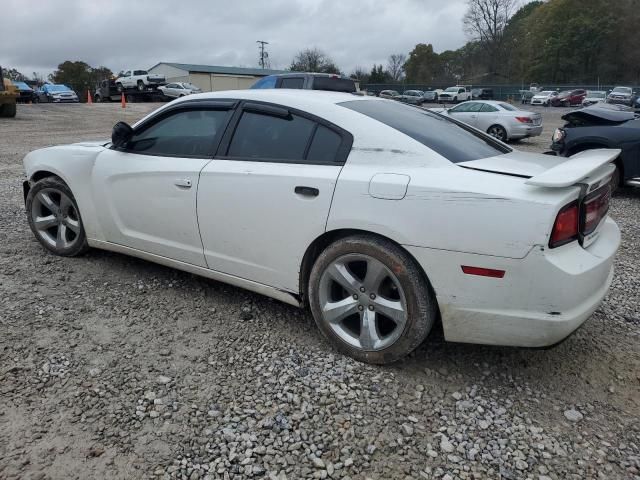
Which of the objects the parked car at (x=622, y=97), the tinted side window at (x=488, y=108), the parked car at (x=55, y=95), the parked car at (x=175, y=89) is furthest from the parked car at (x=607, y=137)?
the parked car at (x=55, y=95)

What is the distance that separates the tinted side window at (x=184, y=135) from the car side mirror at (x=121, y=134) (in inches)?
1.7

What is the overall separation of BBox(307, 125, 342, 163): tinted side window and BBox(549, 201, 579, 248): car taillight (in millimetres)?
1192

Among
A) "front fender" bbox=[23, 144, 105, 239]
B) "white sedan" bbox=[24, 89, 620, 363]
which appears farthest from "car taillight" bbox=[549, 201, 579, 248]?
"front fender" bbox=[23, 144, 105, 239]

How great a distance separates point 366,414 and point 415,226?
3.08 ft

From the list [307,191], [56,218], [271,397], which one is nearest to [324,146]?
[307,191]

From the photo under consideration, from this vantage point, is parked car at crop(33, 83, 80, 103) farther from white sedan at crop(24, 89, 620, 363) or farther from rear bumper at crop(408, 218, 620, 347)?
rear bumper at crop(408, 218, 620, 347)

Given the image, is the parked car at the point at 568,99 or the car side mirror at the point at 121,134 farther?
the parked car at the point at 568,99

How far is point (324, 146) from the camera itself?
2.92m

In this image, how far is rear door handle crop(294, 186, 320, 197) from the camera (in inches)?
110

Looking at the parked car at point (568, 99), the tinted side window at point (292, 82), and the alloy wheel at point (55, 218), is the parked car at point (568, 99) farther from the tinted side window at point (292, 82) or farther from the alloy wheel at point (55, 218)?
the alloy wheel at point (55, 218)

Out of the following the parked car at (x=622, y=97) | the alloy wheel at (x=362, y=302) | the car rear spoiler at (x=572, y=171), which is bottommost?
the alloy wheel at (x=362, y=302)

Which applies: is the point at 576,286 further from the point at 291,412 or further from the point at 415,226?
the point at 291,412

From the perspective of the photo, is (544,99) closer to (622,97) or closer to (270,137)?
(622,97)

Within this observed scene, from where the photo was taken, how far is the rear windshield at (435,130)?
2.84m
